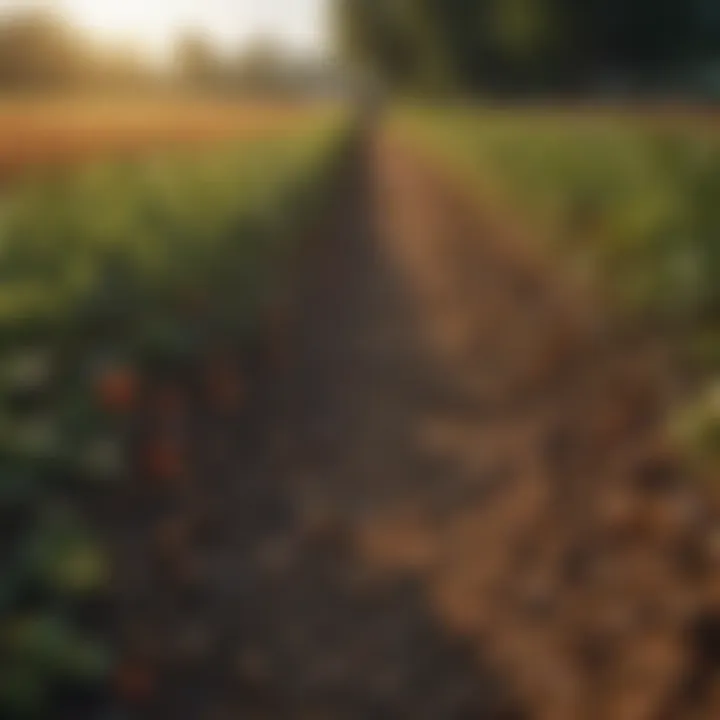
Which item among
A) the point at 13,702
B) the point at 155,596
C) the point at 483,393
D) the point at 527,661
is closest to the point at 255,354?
the point at 483,393

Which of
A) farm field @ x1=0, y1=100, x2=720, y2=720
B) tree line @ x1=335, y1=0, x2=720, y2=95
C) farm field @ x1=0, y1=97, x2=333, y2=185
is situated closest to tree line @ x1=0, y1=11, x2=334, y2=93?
farm field @ x1=0, y1=97, x2=333, y2=185

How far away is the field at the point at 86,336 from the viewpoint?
3.58 metres

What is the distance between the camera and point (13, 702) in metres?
3.10

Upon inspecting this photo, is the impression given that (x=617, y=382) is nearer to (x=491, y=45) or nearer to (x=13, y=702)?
(x=13, y=702)

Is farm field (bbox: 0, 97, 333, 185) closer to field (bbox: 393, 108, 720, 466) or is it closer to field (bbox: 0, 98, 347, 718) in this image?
field (bbox: 0, 98, 347, 718)

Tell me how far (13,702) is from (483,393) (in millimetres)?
4247

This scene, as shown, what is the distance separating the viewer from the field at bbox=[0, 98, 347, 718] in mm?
3578

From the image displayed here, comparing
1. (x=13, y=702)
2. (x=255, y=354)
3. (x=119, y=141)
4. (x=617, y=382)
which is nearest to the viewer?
(x=13, y=702)

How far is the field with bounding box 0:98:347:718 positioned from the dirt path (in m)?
0.28

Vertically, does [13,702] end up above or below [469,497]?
above

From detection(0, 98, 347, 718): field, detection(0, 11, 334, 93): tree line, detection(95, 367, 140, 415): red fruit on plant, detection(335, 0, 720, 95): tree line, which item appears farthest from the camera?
detection(0, 11, 334, 93): tree line

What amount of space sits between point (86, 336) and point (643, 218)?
4030mm

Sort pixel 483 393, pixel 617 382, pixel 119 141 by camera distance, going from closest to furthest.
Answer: pixel 617 382
pixel 483 393
pixel 119 141

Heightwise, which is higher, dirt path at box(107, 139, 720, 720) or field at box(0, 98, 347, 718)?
field at box(0, 98, 347, 718)
